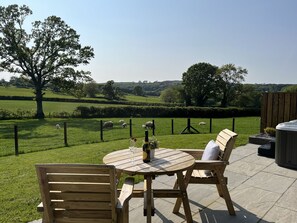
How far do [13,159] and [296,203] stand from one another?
5.99 m

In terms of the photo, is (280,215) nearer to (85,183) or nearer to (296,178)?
(296,178)

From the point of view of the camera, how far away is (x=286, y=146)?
15.8 ft

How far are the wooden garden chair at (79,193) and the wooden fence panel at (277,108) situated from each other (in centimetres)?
703

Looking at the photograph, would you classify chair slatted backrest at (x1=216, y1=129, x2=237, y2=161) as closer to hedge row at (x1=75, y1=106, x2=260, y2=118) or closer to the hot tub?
the hot tub

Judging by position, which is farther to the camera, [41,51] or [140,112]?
[140,112]

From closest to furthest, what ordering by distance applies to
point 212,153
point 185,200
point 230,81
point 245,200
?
1. point 185,200
2. point 212,153
3. point 245,200
4. point 230,81

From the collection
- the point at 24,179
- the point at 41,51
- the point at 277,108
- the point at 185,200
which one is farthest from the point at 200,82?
the point at 185,200

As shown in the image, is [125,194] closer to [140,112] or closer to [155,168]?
[155,168]

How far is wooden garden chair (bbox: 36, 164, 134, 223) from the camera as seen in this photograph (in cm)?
171

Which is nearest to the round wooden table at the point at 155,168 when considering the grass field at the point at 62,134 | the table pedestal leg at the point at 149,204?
the table pedestal leg at the point at 149,204

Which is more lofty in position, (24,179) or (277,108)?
(277,108)

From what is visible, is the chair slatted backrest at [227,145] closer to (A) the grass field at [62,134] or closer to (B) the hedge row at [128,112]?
(A) the grass field at [62,134]

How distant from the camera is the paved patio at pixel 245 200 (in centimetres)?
280

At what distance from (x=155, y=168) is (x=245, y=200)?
1.64 m
